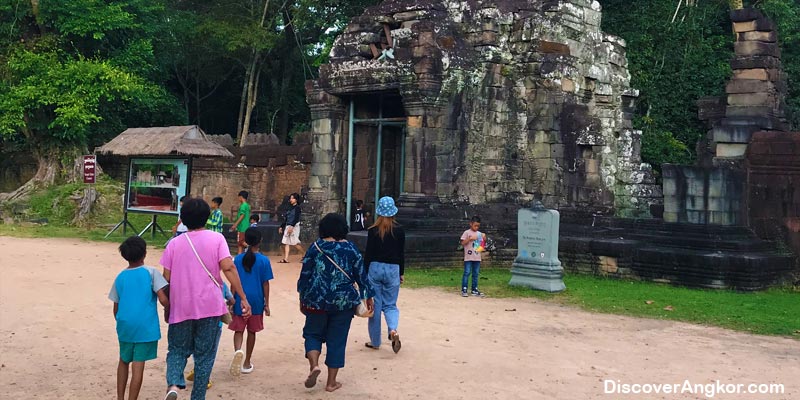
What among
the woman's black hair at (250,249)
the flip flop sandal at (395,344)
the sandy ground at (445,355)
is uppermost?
the woman's black hair at (250,249)

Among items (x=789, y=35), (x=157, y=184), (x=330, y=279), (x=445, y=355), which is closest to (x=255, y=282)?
(x=330, y=279)

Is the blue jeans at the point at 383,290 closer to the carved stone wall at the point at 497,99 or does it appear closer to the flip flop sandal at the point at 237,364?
the flip flop sandal at the point at 237,364

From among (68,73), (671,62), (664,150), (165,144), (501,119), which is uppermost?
(671,62)

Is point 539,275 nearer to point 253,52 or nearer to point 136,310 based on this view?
point 136,310

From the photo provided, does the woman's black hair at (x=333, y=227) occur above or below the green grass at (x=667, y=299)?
above

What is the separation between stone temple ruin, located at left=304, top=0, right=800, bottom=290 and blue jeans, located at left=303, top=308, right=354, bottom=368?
704cm

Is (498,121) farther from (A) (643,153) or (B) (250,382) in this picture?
(A) (643,153)

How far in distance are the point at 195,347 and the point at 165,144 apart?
492 inches

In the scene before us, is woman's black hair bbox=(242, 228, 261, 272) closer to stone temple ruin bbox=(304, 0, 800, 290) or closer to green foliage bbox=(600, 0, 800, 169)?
stone temple ruin bbox=(304, 0, 800, 290)

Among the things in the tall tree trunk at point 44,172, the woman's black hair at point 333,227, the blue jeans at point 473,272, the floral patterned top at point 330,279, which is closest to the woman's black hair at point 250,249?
the floral patterned top at point 330,279

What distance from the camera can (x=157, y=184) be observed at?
17406 mm

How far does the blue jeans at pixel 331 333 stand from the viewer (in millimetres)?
5941

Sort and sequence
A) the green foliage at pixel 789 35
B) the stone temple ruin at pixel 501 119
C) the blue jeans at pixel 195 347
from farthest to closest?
the green foliage at pixel 789 35 → the stone temple ruin at pixel 501 119 → the blue jeans at pixel 195 347

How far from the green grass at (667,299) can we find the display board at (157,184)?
6.47m
